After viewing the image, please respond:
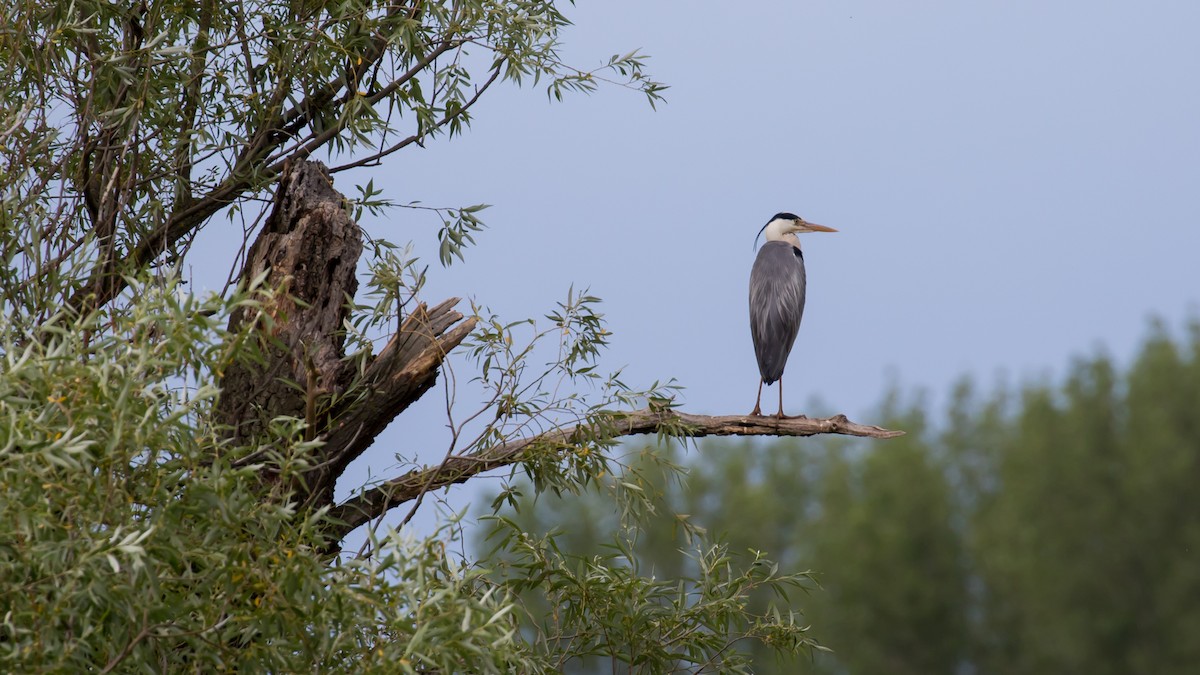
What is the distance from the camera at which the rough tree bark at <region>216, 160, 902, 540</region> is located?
6.77 meters

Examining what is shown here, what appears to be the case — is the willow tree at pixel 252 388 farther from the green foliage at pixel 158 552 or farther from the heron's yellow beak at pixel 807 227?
the heron's yellow beak at pixel 807 227

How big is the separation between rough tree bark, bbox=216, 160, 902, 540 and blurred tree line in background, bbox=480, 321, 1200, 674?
1801cm

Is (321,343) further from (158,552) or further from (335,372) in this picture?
(158,552)

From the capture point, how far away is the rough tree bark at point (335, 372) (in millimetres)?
6773

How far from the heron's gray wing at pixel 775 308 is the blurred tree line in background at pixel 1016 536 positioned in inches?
583

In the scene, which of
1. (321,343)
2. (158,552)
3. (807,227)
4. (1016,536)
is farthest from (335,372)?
(1016,536)

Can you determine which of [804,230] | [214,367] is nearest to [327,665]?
[214,367]

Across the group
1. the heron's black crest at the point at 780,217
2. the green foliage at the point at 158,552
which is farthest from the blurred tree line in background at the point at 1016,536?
the green foliage at the point at 158,552

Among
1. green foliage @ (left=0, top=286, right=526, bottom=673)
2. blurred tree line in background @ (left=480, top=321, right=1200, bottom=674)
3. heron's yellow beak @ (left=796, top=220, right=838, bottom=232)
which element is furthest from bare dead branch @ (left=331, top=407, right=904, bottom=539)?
blurred tree line in background @ (left=480, top=321, right=1200, bottom=674)

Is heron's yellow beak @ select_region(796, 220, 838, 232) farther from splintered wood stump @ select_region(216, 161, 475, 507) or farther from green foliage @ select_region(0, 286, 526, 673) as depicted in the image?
green foliage @ select_region(0, 286, 526, 673)

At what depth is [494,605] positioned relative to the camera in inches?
184

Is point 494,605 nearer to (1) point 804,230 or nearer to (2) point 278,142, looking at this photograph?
(2) point 278,142

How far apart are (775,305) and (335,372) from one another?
411 cm

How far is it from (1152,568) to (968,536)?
497 cm
